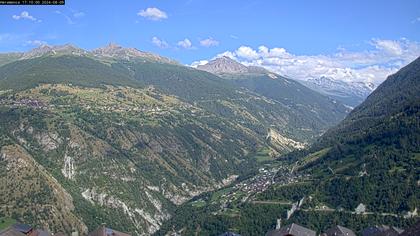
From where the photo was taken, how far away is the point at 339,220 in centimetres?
17750

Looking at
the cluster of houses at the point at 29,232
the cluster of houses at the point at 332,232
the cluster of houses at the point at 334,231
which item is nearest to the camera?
the cluster of houses at the point at 334,231

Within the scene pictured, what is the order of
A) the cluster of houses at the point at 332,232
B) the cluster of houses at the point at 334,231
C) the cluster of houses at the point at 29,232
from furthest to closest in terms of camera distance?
the cluster of houses at the point at 29,232 → the cluster of houses at the point at 332,232 → the cluster of houses at the point at 334,231

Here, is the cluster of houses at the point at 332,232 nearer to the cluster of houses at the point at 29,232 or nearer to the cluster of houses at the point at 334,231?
the cluster of houses at the point at 334,231

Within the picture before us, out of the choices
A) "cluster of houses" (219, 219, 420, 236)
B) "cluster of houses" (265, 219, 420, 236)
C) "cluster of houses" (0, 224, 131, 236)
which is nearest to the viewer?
"cluster of houses" (265, 219, 420, 236)

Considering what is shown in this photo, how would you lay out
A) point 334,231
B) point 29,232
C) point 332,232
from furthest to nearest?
point 334,231
point 332,232
point 29,232

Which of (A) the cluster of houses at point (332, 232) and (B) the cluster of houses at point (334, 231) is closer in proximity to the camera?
(B) the cluster of houses at point (334, 231)

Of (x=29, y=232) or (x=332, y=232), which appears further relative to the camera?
(x=332, y=232)

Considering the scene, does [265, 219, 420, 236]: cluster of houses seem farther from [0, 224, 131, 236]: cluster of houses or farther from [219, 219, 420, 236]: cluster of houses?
[0, 224, 131, 236]: cluster of houses

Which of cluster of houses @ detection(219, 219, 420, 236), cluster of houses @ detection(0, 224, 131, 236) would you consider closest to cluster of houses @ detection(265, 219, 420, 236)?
cluster of houses @ detection(219, 219, 420, 236)

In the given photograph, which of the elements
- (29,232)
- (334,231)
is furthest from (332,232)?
(29,232)

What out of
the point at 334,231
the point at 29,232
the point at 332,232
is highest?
the point at 29,232

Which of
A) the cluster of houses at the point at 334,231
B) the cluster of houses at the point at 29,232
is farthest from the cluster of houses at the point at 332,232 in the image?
the cluster of houses at the point at 29,232

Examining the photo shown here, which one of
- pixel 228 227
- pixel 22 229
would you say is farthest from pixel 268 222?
pixel 22 229

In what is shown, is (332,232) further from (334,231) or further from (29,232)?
(29,232)
